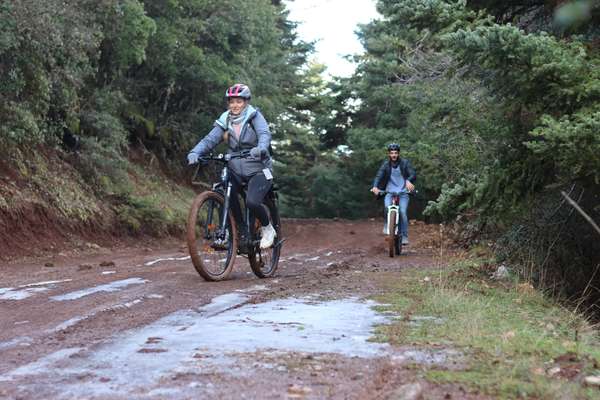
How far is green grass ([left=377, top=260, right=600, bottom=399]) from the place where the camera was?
3.51m

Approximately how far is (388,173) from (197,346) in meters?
10.4

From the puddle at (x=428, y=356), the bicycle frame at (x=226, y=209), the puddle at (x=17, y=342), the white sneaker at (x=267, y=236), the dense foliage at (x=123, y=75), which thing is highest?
the dense foliage at (x=123, y=75)

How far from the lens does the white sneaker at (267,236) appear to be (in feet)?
29.6

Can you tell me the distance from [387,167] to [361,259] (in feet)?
7.76

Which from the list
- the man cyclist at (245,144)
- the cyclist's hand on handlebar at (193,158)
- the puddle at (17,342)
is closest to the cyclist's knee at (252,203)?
the man cyclist at (245,144)

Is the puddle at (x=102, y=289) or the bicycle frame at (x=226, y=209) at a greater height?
the bicycle frame at (x=226, y=209)

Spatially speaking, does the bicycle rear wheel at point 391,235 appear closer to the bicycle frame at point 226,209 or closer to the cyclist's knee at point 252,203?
the bicycle frame at point 226,209

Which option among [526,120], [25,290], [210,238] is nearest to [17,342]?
[25,290]

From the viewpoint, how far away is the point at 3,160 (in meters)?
15.4

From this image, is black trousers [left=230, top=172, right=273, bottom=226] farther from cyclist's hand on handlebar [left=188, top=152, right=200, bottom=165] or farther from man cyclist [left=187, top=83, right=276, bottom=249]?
cyclist's hand on handlebar [left=188, top=152, right=200, bottom=165]

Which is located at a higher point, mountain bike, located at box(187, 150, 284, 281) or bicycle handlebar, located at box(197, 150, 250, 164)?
bicycle handlebar, located at box(197, 150, 250, 164)

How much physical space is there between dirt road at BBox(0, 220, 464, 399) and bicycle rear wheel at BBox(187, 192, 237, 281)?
228 mm

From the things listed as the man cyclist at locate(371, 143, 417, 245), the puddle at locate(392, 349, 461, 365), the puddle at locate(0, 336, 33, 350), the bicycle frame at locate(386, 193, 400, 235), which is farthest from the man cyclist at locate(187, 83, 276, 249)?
the man cyclist at locate(371, 143, 417, 245)

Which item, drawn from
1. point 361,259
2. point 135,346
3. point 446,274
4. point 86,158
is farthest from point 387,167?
point 135,346
